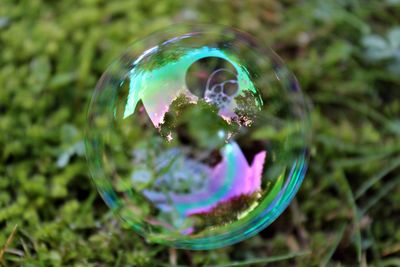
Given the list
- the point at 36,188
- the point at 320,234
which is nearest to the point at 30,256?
the point at 36,188

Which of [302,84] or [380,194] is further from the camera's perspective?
[302,84]

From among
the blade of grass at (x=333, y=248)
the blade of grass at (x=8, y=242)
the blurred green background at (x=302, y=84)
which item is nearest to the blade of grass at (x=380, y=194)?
the blurred green background at (x=302, y=84)

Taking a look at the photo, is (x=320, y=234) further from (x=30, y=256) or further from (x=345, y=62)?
(x=30, y=256)

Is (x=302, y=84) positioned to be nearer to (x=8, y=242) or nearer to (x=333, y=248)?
(x=333, y=248)

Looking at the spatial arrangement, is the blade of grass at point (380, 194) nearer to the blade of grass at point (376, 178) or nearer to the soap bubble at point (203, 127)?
the blade of grass at point (376, 178)

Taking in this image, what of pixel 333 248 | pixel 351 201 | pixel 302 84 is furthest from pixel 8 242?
pixel 302 84

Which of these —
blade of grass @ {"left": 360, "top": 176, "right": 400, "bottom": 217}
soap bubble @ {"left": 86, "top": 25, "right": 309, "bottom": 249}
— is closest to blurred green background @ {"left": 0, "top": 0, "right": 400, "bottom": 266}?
blade of grass @ {"left": 360, "top": 176, "right": 400, "bottom": 217}

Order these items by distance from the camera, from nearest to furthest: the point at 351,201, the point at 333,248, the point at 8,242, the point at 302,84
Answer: the point at 8,242, the point at 333,248, the point at 351,201, the point at 302,84
